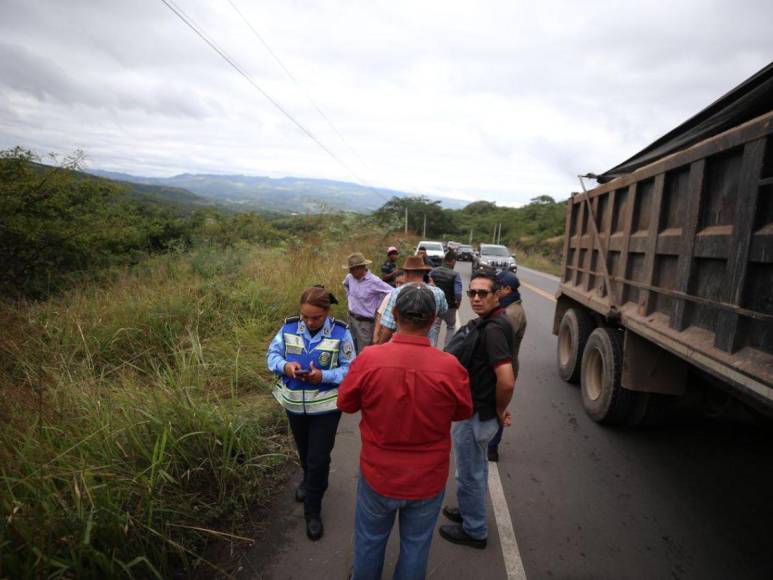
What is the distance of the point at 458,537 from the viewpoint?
8.25 ft

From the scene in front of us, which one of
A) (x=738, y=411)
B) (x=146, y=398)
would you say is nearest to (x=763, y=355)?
(x=738, y=411)

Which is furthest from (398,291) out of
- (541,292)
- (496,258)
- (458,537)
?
(496,258)

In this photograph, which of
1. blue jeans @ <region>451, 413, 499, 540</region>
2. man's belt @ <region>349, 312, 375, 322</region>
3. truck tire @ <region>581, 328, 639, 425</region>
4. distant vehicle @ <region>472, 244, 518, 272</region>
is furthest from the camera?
distant vehicle @ <region>472, 244, 518, 272</region>

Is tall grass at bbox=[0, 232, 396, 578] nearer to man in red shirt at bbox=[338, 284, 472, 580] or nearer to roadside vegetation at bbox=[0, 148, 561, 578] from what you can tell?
roadside vegetation at bbox=[0, 148, 561, 578]

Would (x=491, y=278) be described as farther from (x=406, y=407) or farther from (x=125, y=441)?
(x=125, y=441)

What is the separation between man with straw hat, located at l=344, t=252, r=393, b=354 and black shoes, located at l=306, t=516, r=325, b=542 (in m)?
2.52

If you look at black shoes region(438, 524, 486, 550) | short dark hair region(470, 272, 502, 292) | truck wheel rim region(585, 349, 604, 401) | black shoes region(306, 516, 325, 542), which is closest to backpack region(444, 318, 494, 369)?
short dark hair region(470, 272, 502, 292)

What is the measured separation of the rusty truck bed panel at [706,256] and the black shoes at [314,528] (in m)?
2.47

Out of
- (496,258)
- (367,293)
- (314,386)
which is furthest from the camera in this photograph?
(496,258)

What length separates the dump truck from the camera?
6.68ft

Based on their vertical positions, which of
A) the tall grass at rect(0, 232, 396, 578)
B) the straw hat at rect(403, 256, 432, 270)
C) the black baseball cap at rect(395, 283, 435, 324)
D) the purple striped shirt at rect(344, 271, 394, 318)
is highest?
the straw hat at rect(403, 256, 432, 270)

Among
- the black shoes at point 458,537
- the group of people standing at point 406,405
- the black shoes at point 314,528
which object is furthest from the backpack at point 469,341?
the black shoes at point 314,528

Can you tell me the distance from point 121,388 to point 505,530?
10.7 feet

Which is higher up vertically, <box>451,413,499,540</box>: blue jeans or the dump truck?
the dump truck
